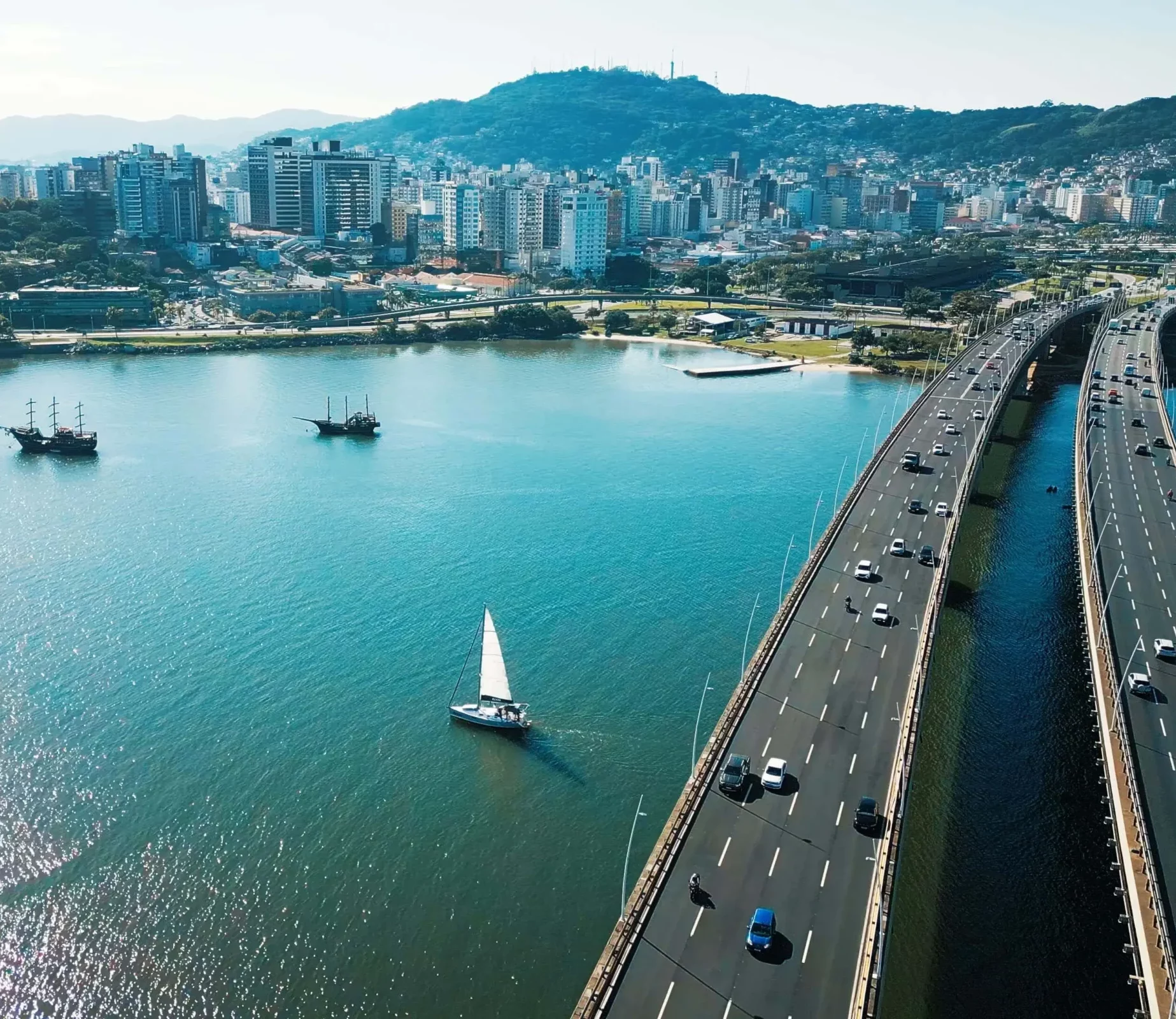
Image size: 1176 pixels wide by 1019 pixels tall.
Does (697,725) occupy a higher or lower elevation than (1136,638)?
lower

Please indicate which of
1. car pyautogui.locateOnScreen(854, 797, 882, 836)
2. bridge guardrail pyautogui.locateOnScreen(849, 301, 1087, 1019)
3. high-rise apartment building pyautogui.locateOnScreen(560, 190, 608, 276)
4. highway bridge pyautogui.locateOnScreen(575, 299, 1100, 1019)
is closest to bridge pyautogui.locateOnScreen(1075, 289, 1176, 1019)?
bridge guardrail pyautogui.locateOnScreen(849, 301, 1087, 1019)

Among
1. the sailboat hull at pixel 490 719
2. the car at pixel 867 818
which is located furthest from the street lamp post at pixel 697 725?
the car at pixel 867 818

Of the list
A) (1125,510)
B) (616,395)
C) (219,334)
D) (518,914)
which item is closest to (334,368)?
(219,334)

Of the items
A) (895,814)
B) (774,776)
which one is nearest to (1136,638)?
(895,814)

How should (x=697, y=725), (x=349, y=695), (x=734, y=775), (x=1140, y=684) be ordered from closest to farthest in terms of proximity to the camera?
(x=734, y=775) → (x=1140, y=684) → (x=697, y=725) → (x=349, y=695)

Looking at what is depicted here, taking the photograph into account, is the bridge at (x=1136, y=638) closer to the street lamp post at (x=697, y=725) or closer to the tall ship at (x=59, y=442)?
the street lamp post at (x=697, y=725)

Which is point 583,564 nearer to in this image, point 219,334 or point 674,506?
point 674,506

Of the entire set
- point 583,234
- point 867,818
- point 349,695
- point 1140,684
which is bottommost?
point 349,695

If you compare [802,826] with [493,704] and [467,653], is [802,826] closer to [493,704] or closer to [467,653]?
[493,704]
